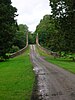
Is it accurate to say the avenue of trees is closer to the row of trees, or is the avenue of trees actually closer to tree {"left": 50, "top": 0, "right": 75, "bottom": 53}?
tree {"left": 50, "top": 0, "right": 75, "bottom": 53}

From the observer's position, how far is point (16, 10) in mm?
61719

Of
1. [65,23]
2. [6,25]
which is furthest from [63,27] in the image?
[6,25]

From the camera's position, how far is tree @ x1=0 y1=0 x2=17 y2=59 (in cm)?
5325

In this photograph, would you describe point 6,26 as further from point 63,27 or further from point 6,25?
point 63,27

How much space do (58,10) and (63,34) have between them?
16.4ft

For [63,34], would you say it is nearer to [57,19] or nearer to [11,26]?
[57,19]

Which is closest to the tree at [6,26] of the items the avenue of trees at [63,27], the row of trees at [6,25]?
the row of trees at [6,25]

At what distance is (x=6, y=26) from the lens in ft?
180

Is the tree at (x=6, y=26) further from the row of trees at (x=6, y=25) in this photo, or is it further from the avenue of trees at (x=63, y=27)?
the avenue of trees at (x=63, y=27)

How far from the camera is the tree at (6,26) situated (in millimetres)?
53250

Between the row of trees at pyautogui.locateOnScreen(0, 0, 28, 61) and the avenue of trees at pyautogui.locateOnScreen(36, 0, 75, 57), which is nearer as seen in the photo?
the row of trees at pyautogui.locateOnScreen(0, 0, 28, 61)

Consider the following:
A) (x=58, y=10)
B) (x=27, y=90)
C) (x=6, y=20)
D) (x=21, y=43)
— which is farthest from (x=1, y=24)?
(x=21, y=43)

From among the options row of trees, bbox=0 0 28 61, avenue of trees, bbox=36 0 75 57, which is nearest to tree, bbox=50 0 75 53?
avenue of trees, bbox=36 0 75 57

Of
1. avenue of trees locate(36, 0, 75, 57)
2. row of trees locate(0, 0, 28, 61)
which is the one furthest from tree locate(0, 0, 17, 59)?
avenue of trees locate(36, 0, 75, 57)
